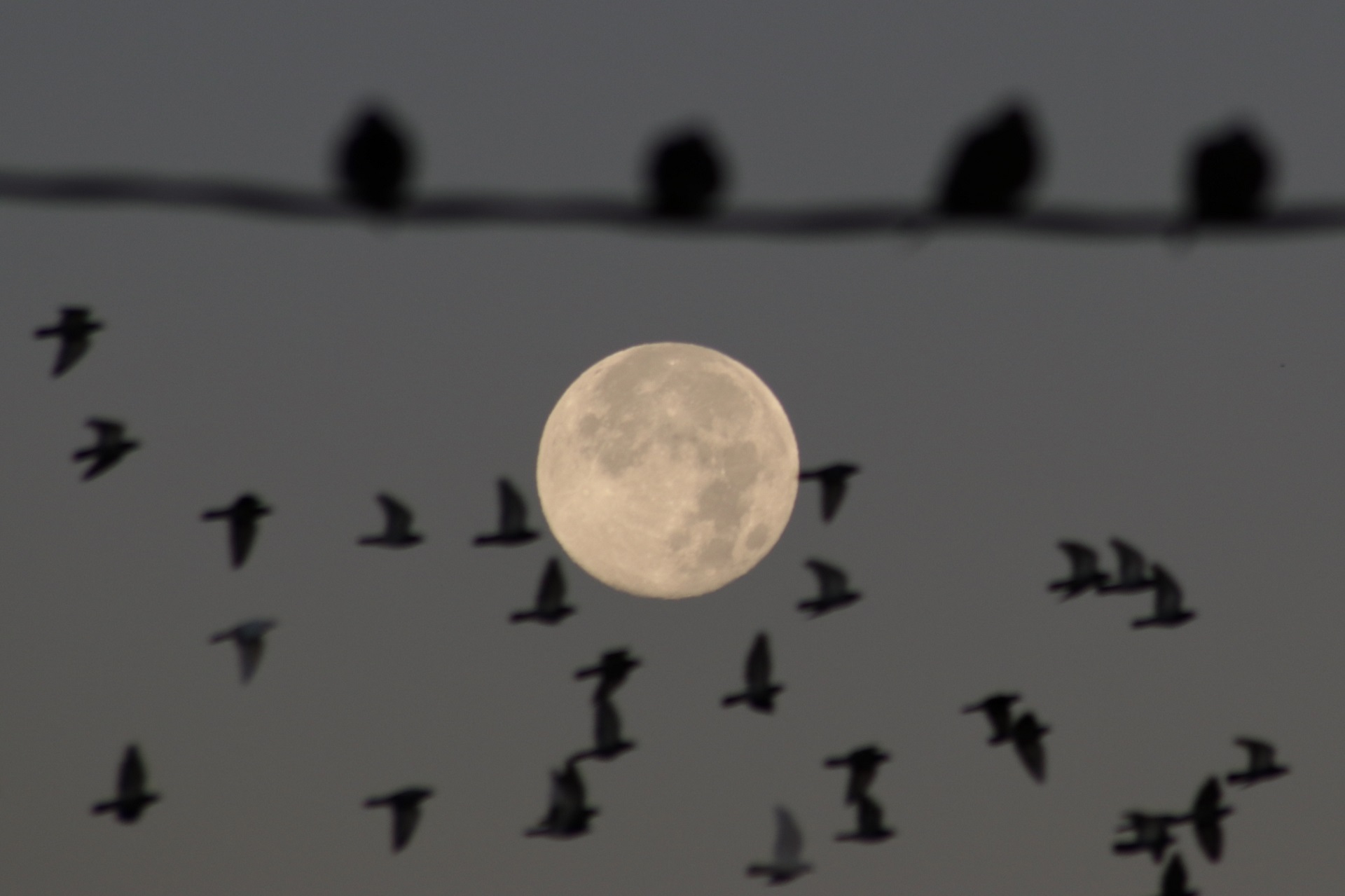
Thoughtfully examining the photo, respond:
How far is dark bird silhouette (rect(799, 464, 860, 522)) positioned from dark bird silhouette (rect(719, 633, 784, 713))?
239cm

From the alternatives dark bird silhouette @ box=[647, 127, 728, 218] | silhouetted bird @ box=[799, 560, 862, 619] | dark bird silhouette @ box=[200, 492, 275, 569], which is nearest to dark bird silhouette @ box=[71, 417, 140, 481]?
dark bird silhouette @ box=[200, 492, 275, 569]

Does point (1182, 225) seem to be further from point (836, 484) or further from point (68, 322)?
point (836, 484)

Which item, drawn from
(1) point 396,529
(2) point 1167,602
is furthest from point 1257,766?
(1) point 396,529

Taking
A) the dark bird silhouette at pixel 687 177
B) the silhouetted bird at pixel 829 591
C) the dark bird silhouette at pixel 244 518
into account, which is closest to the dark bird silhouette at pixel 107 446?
the dark bird silhouette at pixel 244 518

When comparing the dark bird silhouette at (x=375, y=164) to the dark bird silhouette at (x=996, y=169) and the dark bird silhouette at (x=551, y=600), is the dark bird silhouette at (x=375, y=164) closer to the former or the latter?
the dark bird silhouette at (x=996, y=169)

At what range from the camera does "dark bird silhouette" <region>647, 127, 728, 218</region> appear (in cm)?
700

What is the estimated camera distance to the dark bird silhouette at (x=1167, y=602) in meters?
32.3

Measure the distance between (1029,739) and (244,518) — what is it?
13.6m

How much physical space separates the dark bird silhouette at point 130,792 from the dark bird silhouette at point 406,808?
164 inches

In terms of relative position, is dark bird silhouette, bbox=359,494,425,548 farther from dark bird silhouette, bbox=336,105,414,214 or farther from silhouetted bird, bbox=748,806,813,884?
dark bird silhouette, bbox=336,105,414,214

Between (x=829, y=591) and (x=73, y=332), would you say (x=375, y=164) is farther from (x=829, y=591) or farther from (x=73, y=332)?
(x=829, y=591)

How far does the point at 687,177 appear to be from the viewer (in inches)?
305

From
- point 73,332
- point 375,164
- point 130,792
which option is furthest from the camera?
point 130,792

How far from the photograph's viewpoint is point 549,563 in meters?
30.8
